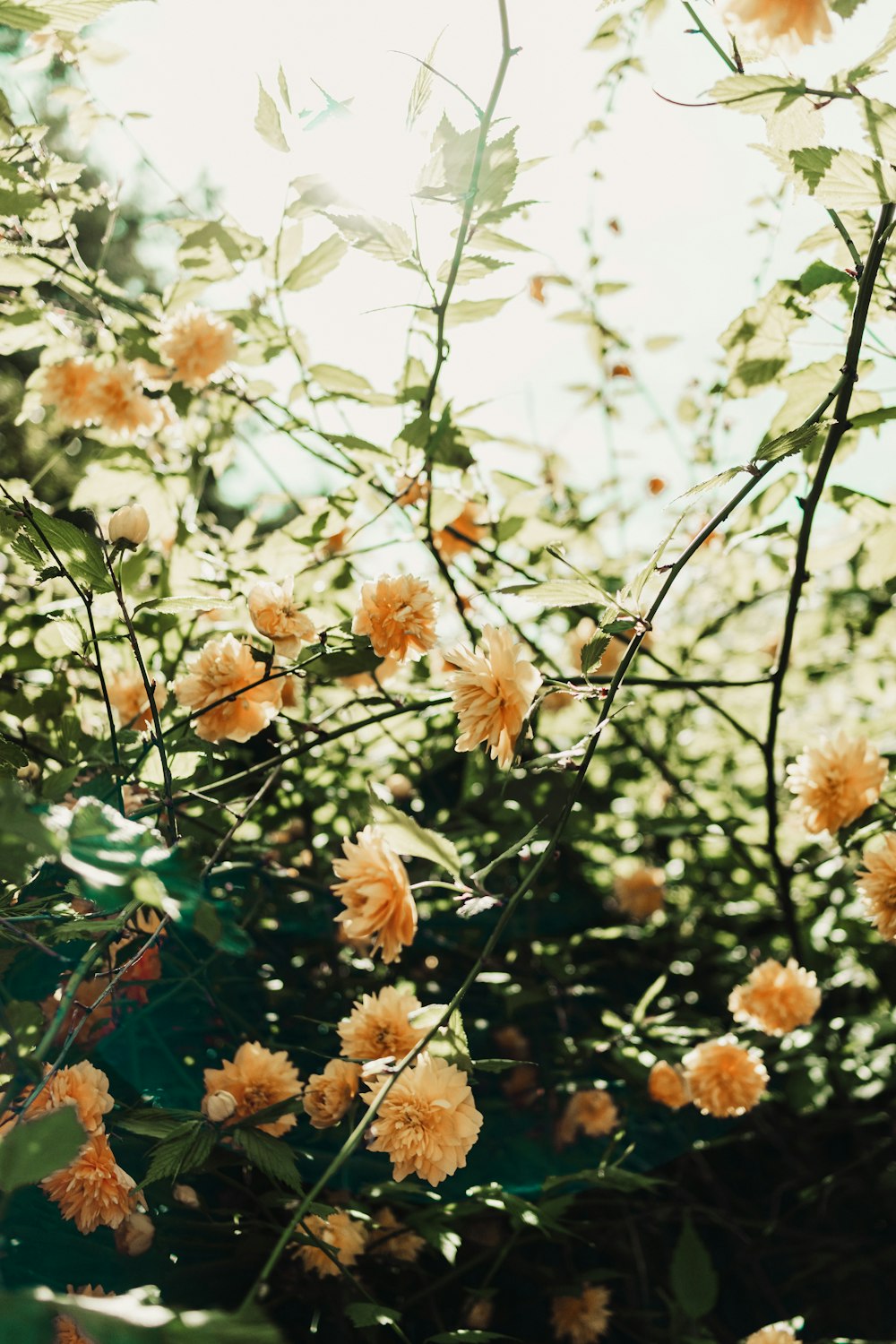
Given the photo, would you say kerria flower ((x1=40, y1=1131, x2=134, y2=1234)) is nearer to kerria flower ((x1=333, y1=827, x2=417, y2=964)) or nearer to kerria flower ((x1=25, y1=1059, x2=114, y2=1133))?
kerria flower ((x1=25, y1=1059, x2=114, y2=1133))

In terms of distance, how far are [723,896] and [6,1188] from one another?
35.3 inches

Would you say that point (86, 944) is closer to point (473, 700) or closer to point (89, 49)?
point (473, 700)

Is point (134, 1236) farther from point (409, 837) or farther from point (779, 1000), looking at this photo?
point (779, 1000)

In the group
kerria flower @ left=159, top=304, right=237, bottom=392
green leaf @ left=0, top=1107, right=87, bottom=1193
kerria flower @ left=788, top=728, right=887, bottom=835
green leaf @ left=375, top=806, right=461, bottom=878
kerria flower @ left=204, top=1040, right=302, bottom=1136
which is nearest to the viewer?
green leaf @ left=0, top=1107, right=87, bottom=1193

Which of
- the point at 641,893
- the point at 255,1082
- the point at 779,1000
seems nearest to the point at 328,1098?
the point at 255,1082

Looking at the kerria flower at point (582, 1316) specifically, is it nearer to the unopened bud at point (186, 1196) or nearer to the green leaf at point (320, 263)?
the unopened bud at point (186, 1196)

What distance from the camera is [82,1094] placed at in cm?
54

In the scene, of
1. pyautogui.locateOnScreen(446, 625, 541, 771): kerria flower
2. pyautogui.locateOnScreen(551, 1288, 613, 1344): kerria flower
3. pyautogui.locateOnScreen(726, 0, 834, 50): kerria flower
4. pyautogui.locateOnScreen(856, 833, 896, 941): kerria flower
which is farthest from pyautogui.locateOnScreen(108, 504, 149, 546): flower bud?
pyautogui.locateOnScreen(551, 1288, 613, 1344): kerria flower

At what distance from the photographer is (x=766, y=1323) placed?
0.82 meters

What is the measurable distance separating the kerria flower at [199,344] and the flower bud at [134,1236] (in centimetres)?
71

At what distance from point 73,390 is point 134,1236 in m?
0.77

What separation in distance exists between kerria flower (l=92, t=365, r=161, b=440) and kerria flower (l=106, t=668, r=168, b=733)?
28cm

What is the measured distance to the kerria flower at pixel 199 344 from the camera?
0.88 m

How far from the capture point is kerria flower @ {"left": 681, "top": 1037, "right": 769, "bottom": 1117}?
0.75m
